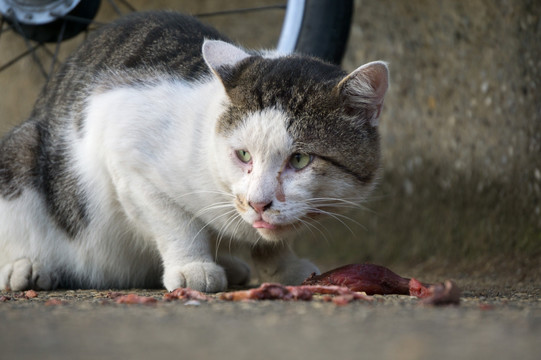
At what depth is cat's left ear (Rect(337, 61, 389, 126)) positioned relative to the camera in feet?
7.61

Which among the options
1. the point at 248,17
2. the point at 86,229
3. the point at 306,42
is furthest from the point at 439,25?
the point at 86,229

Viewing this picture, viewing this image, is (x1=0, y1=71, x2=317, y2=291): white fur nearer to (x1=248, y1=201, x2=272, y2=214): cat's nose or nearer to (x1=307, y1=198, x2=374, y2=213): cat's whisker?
(x1=248, y1=201, x2=272, y2=214): cat's nose

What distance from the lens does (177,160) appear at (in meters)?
2.52

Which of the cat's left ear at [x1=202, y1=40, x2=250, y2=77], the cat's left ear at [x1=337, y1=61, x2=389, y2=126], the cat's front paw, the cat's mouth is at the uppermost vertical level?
the cat's left ear at [x1=202, y1=40, x2=250, y2=77]

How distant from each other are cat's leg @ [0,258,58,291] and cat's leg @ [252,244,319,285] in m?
0.83

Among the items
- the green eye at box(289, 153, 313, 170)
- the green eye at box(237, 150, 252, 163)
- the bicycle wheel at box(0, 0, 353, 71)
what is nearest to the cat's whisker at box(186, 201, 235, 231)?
the green eye at box(237, 150, 252, 163)

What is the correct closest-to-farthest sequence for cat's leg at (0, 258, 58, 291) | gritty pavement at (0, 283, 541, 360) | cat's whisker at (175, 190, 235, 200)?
gritty pavement at (0, 283, 541, 360)
cat's whisker at (175, 190, 235, 200)
cat's leg at (0, 258, 58, 291)

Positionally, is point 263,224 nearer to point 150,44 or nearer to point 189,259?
point 189,259

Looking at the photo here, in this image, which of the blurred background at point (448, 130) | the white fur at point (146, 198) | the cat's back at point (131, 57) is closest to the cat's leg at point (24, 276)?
the white fur at point (146, 198)

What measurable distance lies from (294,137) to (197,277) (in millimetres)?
602

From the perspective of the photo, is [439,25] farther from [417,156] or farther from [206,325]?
[206,325]

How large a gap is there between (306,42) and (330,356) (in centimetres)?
219

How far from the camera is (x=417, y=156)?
3.97m

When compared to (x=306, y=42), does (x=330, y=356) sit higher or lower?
lower
